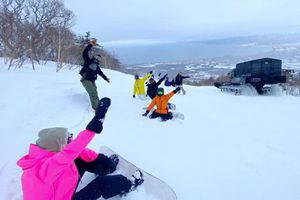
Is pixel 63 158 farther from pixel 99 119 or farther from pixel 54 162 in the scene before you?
pixel 99 119

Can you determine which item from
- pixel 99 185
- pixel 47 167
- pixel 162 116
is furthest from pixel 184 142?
pixel 47 167

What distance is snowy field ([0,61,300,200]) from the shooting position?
3670 mm

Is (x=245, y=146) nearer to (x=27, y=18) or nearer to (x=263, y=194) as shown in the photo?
(x=263, y=194)

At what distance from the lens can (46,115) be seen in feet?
20.2

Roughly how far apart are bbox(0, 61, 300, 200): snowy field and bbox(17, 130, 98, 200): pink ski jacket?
1106 mm

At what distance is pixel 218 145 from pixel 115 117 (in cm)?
298

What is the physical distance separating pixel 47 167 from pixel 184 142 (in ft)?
11.4

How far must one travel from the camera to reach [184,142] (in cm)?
527

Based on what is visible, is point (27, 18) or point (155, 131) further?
point (27, 18)

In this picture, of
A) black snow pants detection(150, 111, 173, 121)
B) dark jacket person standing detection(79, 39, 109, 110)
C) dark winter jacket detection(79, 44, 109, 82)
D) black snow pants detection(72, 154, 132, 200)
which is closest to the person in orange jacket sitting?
black snow pants detection(150, 111, 173, 121)

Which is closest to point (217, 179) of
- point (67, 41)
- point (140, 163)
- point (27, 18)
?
point (140, 163)

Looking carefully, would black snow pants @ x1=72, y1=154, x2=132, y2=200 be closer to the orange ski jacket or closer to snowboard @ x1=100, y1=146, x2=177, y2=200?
snowboard @ x1=100, y1=146, x2=177, y2=200

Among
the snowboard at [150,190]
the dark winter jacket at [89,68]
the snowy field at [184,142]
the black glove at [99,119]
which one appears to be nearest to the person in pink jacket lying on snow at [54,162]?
the black glove at [99,119]

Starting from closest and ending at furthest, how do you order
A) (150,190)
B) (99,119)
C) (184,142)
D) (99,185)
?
(99,119), (99,185), (150,190), (184,142)
